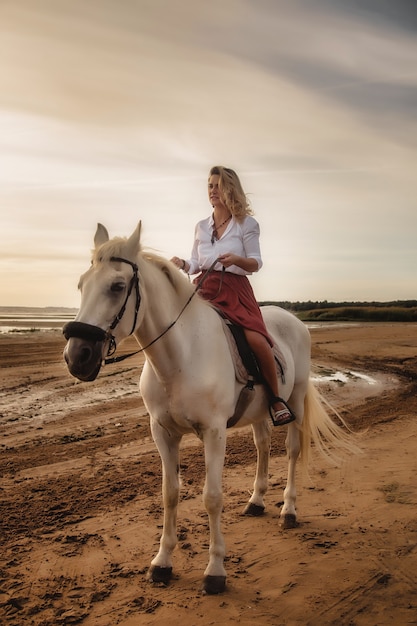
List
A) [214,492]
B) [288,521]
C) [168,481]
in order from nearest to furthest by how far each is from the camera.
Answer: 1. [214,492]
2. [168,481]
3. [288,521]

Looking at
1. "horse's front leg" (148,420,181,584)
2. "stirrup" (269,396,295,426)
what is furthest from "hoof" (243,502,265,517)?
"horse's front leg" (148,420,181,584)

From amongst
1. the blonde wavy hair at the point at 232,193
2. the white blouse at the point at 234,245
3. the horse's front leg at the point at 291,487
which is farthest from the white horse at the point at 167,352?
the horse's front leg at the point at 291,487

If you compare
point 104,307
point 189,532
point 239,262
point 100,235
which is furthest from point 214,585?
point 100,235

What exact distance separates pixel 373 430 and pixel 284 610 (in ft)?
16.6

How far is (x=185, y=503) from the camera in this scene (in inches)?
205

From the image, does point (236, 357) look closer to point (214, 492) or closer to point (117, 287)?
point (214, 492)

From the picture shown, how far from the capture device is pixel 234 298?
177 inches

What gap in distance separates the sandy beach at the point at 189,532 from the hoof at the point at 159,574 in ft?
0.23

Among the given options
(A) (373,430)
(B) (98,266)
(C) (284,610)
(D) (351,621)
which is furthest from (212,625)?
(A) (373,430)

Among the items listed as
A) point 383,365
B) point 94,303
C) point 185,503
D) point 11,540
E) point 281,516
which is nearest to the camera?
point 94,303

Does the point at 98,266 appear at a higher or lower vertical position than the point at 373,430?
higher

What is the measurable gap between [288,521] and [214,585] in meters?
1.34

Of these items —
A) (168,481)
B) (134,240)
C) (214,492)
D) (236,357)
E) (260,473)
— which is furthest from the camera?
(260,473)

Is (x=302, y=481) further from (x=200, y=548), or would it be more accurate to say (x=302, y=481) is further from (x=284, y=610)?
(x=284, y=610)
